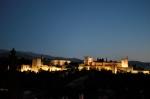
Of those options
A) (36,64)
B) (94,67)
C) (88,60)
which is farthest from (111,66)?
(36,64)

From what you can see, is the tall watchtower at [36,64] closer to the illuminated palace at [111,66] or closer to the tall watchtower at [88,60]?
the illuminated palace at [111,66]

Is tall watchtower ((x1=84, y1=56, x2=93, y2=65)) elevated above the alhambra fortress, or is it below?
above

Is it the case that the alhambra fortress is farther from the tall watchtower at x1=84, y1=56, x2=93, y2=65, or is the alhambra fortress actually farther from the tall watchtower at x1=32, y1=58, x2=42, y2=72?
the tall watchtower at x1=84, y1=56, x2=93, y2=65

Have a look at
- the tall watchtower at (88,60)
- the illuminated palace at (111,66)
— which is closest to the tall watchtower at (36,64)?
the illuminated palace at (111,66)

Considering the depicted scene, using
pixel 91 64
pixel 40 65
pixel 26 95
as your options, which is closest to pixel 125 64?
pixel 91 64

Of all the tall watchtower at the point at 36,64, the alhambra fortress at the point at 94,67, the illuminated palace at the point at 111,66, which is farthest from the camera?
the illuminated palace at the point at 111,66

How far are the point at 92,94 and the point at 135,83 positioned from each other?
63.2 feet

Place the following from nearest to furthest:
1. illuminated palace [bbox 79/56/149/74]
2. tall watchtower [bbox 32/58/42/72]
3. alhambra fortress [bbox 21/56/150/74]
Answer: alhambra fortress [bbox 21/56/150/74] → tall watchtower [bbox 32/58/42/72] → illuminated palace [bbox 79/56/149/74]

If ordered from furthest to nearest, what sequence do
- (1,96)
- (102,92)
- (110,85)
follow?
(110,85), (102,92), (1,96)

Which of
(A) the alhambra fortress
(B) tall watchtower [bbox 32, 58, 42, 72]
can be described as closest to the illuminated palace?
(A) the alhambra fortress

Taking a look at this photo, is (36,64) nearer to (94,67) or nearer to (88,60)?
(94,67)

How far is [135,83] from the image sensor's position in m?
39.4

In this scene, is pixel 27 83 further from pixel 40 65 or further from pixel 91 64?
pixel 91 64

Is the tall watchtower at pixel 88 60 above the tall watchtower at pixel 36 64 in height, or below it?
above
